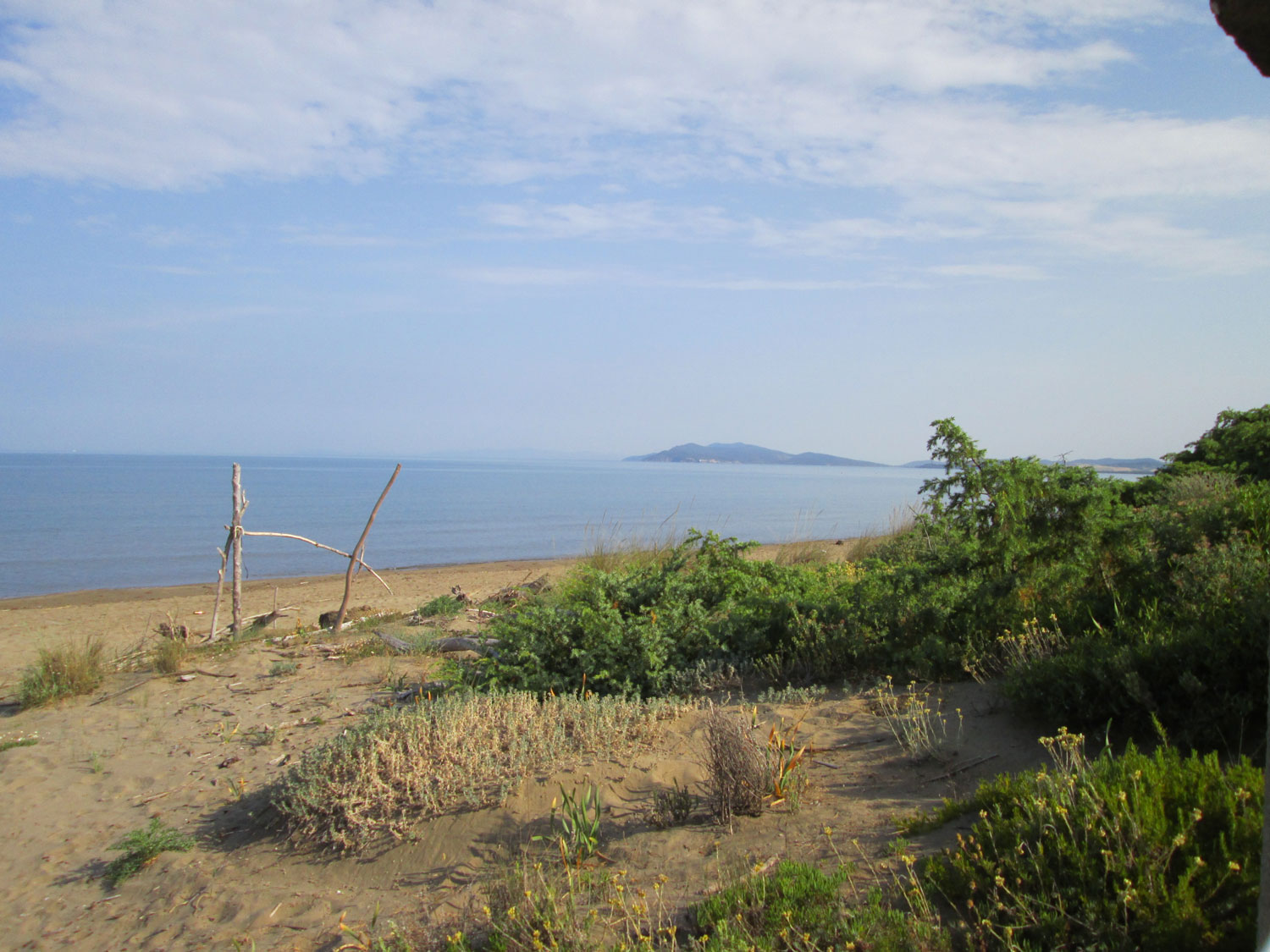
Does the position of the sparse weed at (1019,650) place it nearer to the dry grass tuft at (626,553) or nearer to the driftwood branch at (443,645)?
the driftwood branch at (443,645)

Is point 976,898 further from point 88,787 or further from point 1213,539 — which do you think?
point 88,787

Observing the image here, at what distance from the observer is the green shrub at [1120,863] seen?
261 cm

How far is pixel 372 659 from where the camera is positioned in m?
9.67

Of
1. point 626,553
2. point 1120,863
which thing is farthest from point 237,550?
point 1120,863

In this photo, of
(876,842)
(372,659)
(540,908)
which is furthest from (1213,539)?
(372,659)

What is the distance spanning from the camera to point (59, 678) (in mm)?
8781

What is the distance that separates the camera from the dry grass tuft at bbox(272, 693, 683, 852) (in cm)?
483

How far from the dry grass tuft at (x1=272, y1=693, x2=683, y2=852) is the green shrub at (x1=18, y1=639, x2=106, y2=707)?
5.08m

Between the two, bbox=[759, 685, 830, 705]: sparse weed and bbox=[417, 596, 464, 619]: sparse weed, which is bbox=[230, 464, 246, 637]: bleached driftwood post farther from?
bbox=[759, 685, 830, 705]: sparse weed

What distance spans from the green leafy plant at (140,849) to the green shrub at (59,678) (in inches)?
179

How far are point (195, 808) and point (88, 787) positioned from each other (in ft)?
4.31

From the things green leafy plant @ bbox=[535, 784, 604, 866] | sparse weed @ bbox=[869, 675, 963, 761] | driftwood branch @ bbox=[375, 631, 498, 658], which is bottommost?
driftwood branch @ bbox=[375, 631, 498, 658]

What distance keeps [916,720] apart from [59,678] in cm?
892

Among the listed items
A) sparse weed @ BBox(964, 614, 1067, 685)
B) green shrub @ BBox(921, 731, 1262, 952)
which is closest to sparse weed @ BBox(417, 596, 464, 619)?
sparse weed @ BBox(964, 614, 1067, 685)
